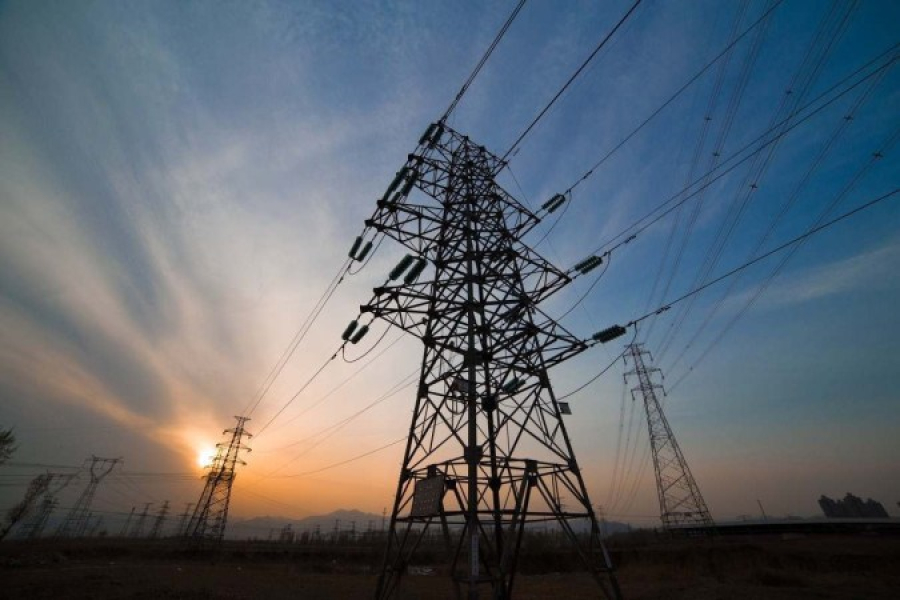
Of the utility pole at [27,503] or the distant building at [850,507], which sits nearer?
the utility pole at [27,503]

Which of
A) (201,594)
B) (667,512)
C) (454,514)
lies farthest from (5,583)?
(667,512)

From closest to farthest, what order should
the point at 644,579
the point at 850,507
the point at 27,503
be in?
1. the point at 644,579
2. the point at 27,503
3. the point at 850,507

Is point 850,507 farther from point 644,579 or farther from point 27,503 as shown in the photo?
point 27,503

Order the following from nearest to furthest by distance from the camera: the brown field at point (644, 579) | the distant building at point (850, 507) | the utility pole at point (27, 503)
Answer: the brown field at point (644, 579), the utility pole at point (27, 503), the distant building at point (850, 507)

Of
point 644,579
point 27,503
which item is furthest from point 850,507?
point 27,503

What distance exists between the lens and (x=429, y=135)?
16.0 metres

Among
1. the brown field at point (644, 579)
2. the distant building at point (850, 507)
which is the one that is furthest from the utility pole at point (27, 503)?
the distant building at point (850, 507)

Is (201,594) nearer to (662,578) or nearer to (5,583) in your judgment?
(5,583)

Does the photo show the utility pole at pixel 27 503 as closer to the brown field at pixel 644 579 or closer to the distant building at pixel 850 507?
the brown field at pixel 644 579

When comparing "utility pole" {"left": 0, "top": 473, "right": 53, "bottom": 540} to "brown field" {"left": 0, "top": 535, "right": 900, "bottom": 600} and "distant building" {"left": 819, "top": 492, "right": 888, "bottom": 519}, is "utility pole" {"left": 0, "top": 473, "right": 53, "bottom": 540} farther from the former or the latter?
"distant building" {"left": 819, "top": 492, "right": 888, "bottom": 519}

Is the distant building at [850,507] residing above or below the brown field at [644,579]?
above

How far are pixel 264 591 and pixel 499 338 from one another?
2066 cm

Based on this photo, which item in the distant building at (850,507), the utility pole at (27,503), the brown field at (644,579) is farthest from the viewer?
the distant building at (850,507)

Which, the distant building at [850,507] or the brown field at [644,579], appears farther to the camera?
the distant building at [850,507]
